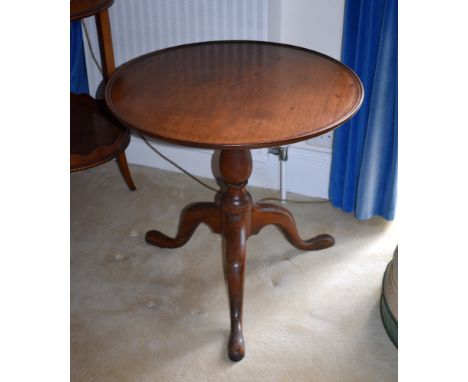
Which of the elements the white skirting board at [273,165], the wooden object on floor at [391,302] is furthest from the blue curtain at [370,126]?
the wooden object on floor at [391,302]

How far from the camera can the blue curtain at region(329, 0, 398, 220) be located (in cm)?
195

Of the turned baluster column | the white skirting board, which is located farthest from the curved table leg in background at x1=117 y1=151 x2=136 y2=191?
the turned baluster column

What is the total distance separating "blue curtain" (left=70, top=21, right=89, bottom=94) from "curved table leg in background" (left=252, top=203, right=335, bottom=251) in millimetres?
1122

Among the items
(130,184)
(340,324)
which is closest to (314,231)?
(340,324)

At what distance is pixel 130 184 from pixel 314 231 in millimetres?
837

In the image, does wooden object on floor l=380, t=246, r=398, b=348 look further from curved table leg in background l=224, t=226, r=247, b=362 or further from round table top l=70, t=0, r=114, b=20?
round table top l=70, t=0, r=114, b=20

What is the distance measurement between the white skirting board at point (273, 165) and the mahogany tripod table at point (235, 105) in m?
0.46

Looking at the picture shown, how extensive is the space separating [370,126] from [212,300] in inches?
32.2

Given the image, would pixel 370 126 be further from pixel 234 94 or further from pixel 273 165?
pixel 234 94

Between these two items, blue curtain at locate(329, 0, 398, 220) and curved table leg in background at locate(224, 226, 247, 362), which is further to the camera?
blue curtain at locate(329, 0, 398, 220)

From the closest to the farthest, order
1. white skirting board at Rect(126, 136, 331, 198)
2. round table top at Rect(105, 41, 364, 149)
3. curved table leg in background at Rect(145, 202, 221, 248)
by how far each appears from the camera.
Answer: round table top at Rect(105, 41, 364, 149), curved table leg in background at Rect(145, 202, 221, 248), white skirting board at Rect(126, 136, 331, 198)

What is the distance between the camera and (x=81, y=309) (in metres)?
1.97
